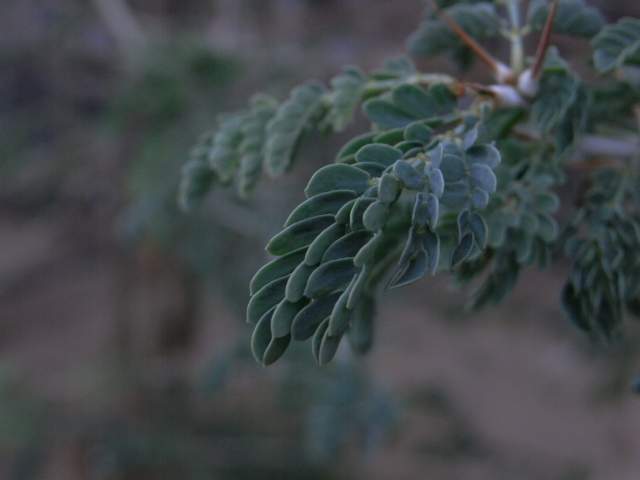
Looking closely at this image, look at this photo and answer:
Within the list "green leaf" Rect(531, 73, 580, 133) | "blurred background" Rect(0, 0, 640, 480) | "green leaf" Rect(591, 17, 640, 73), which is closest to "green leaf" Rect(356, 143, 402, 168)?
"green leaf" Rect(531, 73, 580, 133)

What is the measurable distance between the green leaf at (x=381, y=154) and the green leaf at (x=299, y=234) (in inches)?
3.1

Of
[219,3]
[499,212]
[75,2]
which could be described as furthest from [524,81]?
[219,3]

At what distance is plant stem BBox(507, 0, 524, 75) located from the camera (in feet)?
3.14

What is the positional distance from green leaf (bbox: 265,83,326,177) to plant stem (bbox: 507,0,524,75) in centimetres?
25

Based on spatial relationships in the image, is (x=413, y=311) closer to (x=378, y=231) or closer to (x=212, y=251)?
(x=212, y=251)

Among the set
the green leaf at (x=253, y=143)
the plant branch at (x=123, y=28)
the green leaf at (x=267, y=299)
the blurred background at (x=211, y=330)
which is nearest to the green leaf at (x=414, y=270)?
the green leaf at (x=267, y=299)

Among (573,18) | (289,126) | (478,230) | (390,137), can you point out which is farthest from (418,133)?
(573,18)

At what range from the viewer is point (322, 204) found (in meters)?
0.71

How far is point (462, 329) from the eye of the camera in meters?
6.23

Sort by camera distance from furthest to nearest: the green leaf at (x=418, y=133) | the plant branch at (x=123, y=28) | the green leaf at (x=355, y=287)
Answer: the plant branch at (x=123, y=28), the green leaf at (x=418, y=133), the green leaf at (x=355, y=287)

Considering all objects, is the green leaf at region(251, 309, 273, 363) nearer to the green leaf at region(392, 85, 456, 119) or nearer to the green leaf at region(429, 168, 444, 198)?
the green leaf at region(429, 168, 444, 198)

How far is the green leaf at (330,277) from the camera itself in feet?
2.24

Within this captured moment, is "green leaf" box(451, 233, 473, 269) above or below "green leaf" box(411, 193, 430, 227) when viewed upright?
below

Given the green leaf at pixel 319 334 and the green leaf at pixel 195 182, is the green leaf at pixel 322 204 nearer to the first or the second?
the green leaf at pixel 319 334
